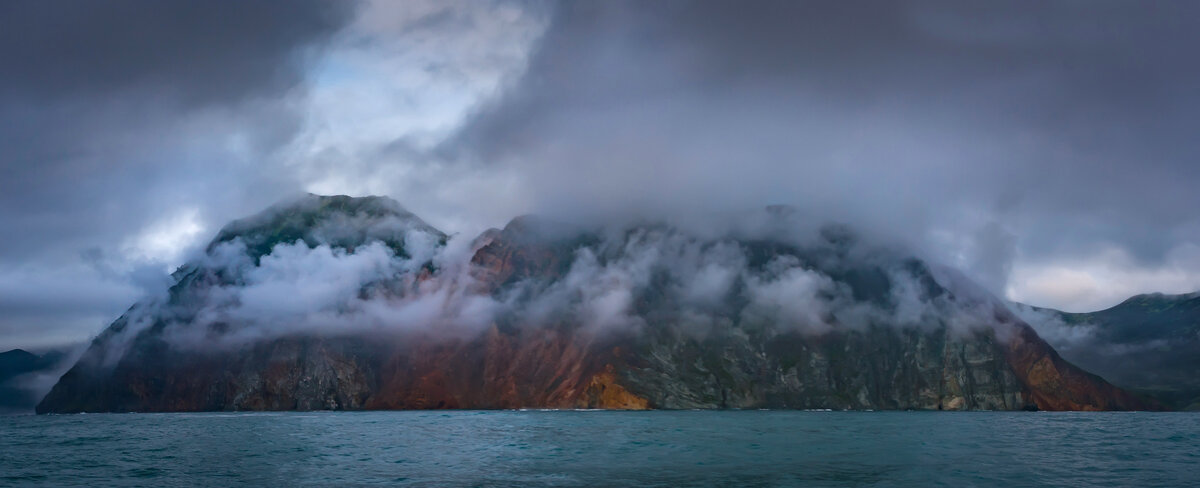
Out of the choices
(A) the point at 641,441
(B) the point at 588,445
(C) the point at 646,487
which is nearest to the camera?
(C) the point at 646,487

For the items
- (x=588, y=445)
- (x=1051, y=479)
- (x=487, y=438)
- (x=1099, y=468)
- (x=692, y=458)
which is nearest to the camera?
(x=1051, y=479)

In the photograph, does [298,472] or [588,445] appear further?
[588,445]

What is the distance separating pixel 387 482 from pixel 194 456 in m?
39.5

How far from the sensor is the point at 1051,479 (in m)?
61.4

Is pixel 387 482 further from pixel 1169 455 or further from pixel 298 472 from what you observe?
pixel 1169 455

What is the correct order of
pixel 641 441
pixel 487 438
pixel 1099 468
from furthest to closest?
1. pixel 487 438
2. pixel 641 441
3. pixel 1099 468

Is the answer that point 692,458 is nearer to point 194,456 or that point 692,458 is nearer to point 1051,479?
point 1051,479

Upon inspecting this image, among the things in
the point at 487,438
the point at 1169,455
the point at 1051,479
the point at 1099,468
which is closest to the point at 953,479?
the point at 1051,479

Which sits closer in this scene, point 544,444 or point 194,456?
point 194,456

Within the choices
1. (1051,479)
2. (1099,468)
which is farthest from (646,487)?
(1099,468)

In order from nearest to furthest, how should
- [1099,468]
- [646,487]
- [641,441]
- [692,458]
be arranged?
1. [646,487]
2. [1099,468]
3. [692,458]
4. [641,441]

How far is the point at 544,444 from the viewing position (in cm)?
10375

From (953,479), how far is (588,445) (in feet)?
157

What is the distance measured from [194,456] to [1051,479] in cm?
8031
